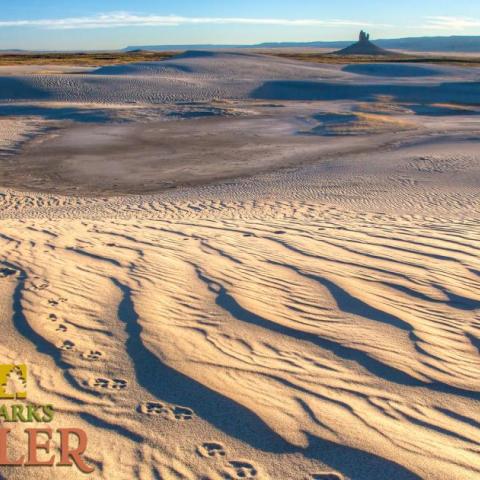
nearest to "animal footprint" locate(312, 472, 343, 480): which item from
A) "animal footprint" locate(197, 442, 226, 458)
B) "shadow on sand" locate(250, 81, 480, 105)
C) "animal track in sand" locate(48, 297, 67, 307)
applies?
"animal footprint" locate(197, 442, 226, 458)

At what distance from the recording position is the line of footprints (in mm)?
2707

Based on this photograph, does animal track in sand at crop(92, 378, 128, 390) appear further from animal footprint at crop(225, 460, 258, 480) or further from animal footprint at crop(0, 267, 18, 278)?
animal footprint at crop(0, 267, 18, 278)

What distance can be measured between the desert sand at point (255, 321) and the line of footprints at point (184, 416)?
0.01 m

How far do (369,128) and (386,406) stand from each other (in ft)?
56.5

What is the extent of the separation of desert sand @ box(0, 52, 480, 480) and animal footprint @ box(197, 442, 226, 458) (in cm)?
1

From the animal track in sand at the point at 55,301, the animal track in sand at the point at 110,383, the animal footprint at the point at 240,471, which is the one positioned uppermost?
the animal track in sand at the point at 55,301

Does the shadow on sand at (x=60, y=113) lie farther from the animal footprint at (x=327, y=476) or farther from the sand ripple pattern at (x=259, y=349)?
the animal footprint at (x=327, y=476)

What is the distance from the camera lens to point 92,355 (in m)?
3.79

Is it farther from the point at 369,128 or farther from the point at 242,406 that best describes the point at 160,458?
the point at 369,128

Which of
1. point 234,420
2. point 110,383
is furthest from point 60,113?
point 234,420

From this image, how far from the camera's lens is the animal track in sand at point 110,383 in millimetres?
3415

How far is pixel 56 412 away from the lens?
3137 mm

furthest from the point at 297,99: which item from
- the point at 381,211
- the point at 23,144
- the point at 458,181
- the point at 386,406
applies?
the point at 386,406

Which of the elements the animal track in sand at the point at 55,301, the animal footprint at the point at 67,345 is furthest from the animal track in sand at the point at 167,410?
the animal track in sand at the point at 55,301
